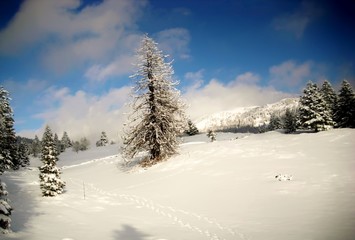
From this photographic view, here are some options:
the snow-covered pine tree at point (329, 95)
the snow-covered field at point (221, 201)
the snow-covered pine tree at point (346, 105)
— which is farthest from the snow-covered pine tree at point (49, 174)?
the snow-covered pine tree at point (329, 95)

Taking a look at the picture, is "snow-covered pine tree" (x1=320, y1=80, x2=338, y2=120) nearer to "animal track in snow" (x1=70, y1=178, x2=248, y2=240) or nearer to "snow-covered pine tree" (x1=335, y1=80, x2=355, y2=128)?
"snow-covered pine tree" (x1=335, y1=80, x2=355, y2=128)

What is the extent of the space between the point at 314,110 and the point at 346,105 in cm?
803

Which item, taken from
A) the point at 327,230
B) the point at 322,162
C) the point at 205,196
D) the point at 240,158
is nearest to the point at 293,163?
the point at 322,162

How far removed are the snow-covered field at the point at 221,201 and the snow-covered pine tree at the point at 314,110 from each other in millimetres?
22933

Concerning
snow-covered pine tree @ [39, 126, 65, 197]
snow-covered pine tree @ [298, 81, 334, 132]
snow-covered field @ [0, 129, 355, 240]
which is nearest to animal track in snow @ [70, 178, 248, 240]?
snow-covered field @ [0, 129, 355, 240]

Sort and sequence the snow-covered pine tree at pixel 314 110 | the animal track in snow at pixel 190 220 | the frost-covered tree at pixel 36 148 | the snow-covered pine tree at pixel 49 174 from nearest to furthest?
the animal track in snow at pixel 190 220 → the snow-covered pine tree at pixel 49 174 → the snow-covered pine tree at pixel 314 110 → the frost-covered tree at pixel 36 148

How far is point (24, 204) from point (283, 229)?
48.8 ft

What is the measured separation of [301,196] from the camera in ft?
52.8

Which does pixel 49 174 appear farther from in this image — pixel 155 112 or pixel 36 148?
pixel 36 148

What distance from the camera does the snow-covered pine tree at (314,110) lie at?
168 feet

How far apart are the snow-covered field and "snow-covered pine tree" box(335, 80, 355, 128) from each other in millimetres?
28827

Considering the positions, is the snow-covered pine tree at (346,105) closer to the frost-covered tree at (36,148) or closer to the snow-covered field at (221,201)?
the snow-covered field at (221,201)

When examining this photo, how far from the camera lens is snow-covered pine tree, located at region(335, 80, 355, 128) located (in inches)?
2121

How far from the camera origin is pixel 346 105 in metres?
54.6
